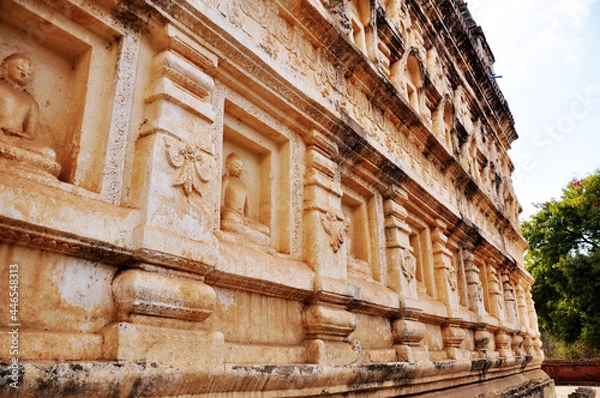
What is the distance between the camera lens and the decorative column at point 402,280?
5328 millimetres

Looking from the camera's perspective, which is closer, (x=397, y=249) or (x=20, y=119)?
(x=20, y=119)

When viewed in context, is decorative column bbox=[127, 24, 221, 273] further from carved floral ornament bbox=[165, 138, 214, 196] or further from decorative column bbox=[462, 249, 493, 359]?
decorative column bbox=[462, 249, 493, 359]

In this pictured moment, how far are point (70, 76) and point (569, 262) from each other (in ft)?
64.5

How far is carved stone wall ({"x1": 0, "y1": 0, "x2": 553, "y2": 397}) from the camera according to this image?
233cm

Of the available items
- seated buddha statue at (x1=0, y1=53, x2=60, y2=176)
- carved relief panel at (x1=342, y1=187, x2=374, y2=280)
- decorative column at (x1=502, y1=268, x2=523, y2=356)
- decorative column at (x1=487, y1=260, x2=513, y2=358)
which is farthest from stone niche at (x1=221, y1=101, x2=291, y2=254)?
decorative column at (x1=502, y1=268, x2=523, y2=356)

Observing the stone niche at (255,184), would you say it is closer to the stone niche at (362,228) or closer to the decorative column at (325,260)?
the decorative column at (325,260)

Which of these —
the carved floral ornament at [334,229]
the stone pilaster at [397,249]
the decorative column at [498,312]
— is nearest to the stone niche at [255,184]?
the carved floral ornament at [334,229]

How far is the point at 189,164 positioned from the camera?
9.78 feet

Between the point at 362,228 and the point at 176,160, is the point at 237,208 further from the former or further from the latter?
the point at 362,228

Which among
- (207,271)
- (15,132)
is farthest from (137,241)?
(15,132)

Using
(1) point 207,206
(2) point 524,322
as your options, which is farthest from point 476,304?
(1) point 207,206

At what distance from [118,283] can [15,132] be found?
966 millimetres

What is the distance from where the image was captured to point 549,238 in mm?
20328

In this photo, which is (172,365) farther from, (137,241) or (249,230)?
(249,230)
